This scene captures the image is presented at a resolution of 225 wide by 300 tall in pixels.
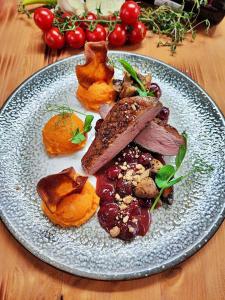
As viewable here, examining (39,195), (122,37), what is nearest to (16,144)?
(39,195)

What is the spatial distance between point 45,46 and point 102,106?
0.62 meters

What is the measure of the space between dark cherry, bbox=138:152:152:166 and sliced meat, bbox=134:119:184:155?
6cm

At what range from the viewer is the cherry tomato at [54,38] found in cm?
188

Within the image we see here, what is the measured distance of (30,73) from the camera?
184cm

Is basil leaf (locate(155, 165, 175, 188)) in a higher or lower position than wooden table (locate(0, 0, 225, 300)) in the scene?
higher

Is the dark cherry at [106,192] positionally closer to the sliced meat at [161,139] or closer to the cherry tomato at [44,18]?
the sliced meat at [161,139]

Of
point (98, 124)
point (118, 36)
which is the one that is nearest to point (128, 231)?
point (98, 124)

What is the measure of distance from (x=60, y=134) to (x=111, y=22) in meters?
0.79

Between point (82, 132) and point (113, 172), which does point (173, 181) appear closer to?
point (113, 172)

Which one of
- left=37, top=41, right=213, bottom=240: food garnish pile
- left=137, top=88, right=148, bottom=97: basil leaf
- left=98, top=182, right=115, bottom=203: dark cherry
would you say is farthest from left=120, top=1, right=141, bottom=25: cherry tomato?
left=98, top=182, right=115, bottom=203: dark cherry

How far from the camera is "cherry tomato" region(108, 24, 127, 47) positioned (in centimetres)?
191

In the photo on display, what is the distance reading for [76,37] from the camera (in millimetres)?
1886

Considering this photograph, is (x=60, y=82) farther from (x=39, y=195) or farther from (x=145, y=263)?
(x=145, y=263)

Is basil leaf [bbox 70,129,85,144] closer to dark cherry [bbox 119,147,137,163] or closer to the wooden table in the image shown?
dark cherry [bbox 119,147,137,163]
